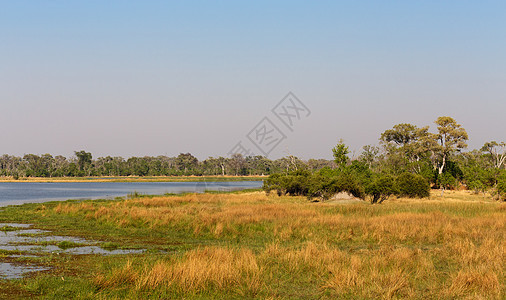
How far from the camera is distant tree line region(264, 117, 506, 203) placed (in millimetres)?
41406

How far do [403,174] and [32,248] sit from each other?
3722 cm

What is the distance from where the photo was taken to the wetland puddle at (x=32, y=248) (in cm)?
1380

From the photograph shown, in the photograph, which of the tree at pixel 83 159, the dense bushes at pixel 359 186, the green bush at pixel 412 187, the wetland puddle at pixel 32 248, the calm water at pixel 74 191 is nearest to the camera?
the wetland puddle at pixel 32 248

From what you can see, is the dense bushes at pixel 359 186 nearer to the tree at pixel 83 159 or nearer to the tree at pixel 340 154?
the tree at pixel 340 154

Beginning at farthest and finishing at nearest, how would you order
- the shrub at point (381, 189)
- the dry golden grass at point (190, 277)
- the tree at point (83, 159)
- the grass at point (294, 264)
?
the tree at point (83, 159)
the shrub at point (381, 189)
the dry golden grass at point (190, 277)
the grass at point (294, 264)

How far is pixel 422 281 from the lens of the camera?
1170cm

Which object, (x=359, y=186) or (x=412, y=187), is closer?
(x=359, y=186)

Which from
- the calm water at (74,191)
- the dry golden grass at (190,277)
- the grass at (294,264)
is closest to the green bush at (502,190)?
the grass at (294,264)

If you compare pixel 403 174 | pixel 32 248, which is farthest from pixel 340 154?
pixel 32 248

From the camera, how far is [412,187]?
43.6 meters

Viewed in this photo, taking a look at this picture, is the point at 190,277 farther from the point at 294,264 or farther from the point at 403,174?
the point at 403,174

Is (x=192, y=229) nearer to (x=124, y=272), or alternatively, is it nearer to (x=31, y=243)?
(x=31, y=243)

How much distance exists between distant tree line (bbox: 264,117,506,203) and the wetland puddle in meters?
26.6

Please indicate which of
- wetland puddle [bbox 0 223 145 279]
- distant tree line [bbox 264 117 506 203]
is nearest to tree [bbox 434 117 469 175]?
distant tree line [bbox 264 117 506 203]
